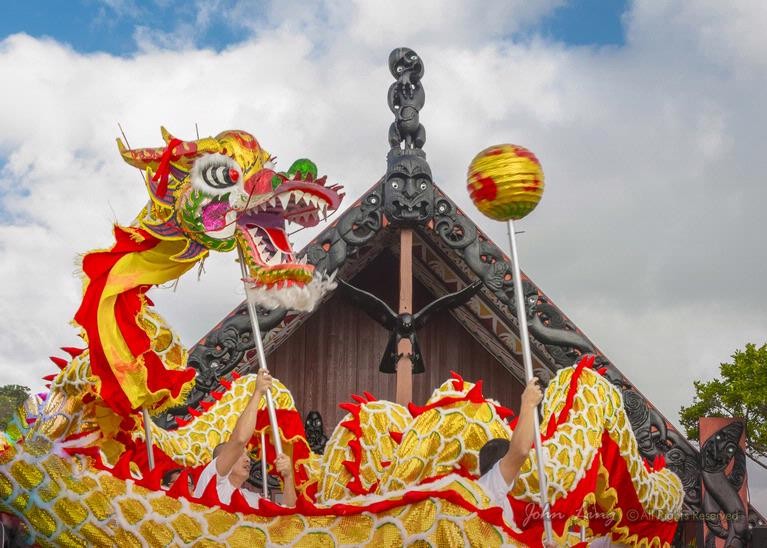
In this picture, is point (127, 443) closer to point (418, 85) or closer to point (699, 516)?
point (418, 85)

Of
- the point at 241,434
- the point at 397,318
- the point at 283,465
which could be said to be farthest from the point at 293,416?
the point at 241,434

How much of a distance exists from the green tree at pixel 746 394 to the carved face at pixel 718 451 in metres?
2.41

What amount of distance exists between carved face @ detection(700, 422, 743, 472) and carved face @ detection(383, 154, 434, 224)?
7.47 feet

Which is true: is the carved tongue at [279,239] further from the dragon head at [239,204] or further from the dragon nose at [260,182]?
the dragon nose at [260,182]

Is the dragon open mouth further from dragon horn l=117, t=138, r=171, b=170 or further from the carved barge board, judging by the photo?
the carved barge board

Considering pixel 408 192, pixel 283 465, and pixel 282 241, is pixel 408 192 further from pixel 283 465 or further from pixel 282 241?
pixel 283 465

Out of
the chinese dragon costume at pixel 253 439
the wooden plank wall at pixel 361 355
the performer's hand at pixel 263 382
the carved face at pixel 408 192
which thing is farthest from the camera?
the wooden plank wall at pixel 361 355

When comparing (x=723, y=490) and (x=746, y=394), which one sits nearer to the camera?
(x=723, y=490)

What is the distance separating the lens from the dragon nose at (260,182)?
370 centimetres

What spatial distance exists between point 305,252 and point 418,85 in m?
1.34

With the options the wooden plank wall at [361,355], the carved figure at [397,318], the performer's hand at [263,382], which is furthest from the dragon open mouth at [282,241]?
the wooden plank wall at [361,355]

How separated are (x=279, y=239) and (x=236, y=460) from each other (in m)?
0.91

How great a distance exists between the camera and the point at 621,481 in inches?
188

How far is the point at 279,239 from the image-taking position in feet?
12.4
